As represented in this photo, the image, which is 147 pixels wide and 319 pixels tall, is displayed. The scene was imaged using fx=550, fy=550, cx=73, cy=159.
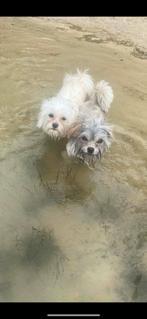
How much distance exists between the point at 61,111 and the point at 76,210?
4.25ft

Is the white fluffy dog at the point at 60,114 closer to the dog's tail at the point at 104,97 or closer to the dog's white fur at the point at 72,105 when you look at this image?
the dog's white fur at the point at 72,105

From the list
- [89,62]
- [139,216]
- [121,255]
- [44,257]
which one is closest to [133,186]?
[139,216]

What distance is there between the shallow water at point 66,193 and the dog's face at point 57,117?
51cm

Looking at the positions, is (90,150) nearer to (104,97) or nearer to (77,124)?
(77,124)

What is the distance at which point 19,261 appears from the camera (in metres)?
6.02

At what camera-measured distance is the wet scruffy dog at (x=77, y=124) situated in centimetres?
692

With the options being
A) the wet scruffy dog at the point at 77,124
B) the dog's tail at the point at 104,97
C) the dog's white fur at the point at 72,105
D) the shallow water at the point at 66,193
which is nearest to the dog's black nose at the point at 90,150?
the wet scruffy dog at the point at 77,124

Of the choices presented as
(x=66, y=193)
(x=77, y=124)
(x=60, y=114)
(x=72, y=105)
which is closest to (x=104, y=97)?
(x=72, y=105)

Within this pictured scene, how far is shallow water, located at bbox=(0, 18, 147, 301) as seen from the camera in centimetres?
595

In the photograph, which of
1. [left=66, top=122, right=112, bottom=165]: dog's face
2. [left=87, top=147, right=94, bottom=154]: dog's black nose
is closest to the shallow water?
[left=66, top=122, right=112, bottom=165]: dog's face

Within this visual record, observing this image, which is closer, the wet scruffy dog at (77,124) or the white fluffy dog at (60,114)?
the wet scruffy dog at (77,124)

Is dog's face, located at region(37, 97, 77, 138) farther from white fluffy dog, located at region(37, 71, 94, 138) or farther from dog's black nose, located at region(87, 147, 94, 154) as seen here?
dog's black nose, located at region(87, 147, 94, 154)

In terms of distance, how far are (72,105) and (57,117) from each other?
36cm

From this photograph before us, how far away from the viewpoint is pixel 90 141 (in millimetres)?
6891
